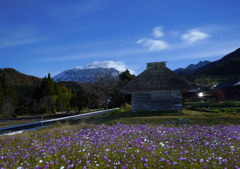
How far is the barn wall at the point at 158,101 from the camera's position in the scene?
57.7 feet

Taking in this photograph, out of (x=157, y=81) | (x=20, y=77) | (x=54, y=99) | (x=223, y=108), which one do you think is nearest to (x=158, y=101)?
(x=157, y=81)

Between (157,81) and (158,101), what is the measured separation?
2.14 meters

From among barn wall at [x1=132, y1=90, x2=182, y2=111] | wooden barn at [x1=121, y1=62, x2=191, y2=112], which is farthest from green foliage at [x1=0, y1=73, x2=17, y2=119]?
barn wall at [x1=132, y1=90, x2=182, y2=111]

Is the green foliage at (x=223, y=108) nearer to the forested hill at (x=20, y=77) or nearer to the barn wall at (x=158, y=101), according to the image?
the barn wall at (x=158, y=101)

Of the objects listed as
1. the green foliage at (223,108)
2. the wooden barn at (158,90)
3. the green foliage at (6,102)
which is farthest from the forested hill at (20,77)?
the green foliage at (223,108)

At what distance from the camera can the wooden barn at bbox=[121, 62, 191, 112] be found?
1742 cm

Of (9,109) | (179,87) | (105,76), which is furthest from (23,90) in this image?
(179,87)

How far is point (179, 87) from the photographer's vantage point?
55.2 ft

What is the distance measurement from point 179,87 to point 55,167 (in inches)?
590

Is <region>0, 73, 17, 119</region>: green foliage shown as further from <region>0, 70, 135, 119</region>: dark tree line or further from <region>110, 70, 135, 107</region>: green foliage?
<region>110, 70, 135, 107</region>: green foliage

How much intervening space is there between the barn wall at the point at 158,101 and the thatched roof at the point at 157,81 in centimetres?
83

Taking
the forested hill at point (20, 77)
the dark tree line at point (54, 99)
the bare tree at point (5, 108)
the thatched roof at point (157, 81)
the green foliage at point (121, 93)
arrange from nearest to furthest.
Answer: the thatched roof at point (157, 81), the green foliage at point (121, 93), the dark tree line at point (54, 99), the bare tree at point (5, 108), the forested hill at point (20, 77)

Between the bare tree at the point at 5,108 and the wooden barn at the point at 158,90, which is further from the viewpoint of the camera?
the bare tree at the point at 5,108

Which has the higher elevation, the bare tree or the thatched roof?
the thatched roof
